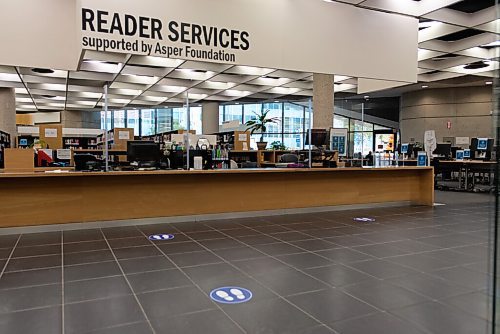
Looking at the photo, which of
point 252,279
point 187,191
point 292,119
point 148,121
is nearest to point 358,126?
point 292,119

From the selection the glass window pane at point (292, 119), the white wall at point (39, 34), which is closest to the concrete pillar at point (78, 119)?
the glass window pane at point (292, 119)

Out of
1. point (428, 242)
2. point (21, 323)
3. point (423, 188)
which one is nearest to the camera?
point (21, 323)

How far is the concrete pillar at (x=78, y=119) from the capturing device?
65.8ft

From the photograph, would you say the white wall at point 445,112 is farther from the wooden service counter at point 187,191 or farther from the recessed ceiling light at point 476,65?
the wooden service counter at point 187,191

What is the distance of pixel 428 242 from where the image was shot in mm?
4484

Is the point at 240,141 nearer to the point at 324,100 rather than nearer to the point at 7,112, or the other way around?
the point at 324,100

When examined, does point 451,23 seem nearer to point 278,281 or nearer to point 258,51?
point 258,51

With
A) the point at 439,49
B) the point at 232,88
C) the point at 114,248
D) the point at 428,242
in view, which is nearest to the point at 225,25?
the point at 114,248

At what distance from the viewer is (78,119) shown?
20.3 m

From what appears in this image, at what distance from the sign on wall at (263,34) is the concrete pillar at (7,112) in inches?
394

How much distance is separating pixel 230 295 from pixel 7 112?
1269 centimetres

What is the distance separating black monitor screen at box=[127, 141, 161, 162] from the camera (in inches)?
243

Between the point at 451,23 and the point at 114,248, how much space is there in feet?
25.1

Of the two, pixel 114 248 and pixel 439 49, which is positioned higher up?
pixel 439 49
